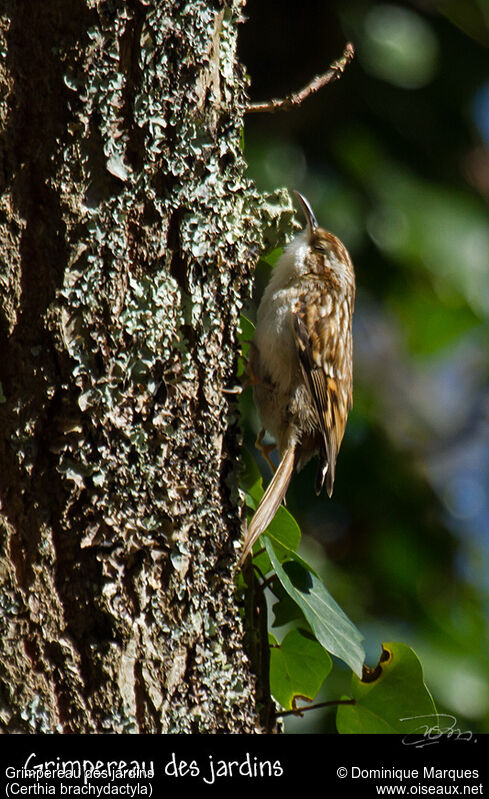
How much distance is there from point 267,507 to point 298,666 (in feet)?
0.93

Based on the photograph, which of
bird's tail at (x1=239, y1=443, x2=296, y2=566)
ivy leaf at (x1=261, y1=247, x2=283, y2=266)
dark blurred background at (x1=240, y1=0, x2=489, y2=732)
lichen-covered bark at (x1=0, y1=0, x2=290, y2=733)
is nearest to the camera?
lichen-covered bark at (x1=0, y1=0, x2=290, y2=733)

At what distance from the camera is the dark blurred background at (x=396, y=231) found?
2.77 metres

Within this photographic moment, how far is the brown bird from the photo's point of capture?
227 centimetres

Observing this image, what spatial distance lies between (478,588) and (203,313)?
6.65ft

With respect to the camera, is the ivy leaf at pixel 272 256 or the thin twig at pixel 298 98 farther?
the ivy leaf at pixel 272 256

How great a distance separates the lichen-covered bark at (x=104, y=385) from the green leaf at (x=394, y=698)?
0.96ft

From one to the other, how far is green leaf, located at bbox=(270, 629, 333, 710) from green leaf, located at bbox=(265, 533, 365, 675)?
2.3 inches

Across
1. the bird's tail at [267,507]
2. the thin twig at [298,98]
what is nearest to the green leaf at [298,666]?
the bird's tail at [267,507]

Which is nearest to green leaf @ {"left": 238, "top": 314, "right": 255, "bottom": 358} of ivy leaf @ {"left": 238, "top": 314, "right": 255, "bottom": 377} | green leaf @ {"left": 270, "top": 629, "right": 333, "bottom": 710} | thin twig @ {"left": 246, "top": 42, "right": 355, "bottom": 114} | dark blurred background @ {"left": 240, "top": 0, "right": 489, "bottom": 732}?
ivy leaf @ {"left": 238, "top": 314, "right": 255, "bottom": 377}

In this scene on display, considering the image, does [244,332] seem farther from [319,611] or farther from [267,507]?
[319,611]

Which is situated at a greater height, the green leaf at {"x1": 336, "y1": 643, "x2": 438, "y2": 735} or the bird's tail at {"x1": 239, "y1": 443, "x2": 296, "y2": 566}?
the bird's tail at {"x1": 239, "y1": 443, "x2": 296, "y2": 566}

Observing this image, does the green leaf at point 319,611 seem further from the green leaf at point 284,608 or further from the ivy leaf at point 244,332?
the ivy leaf at point 244,332

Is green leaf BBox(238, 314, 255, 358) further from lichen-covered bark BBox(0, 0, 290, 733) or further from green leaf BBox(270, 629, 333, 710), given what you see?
green leaf BBox(270, 629, 333, 710)

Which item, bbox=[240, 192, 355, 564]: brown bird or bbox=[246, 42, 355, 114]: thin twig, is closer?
bbox=[246, 42, 355, 114]: thin twig
